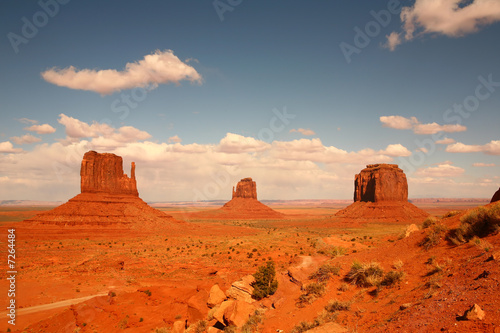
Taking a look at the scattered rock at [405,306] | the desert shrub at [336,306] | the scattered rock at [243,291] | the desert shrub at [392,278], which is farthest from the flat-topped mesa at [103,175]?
the scattered rock at [405,306]

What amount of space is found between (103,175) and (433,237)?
72.2 m

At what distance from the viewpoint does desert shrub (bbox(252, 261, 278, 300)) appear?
12.6 meters

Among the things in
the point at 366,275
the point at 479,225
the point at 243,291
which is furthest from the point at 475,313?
the point at 243,291

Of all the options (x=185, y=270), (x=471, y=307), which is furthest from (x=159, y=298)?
(x=471, y=307)

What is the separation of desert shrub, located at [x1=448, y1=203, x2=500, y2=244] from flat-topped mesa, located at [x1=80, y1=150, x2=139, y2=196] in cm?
7239

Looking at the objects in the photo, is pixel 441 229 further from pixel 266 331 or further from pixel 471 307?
pixel 266 331

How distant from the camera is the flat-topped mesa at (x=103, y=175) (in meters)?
65.4

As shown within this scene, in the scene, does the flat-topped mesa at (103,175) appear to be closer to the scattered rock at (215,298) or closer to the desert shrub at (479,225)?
the scattered rock at (215,298)

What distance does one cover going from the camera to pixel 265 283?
1304 centimetres

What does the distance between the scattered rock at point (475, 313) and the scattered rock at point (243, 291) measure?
8.67 m

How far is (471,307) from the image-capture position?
614cm

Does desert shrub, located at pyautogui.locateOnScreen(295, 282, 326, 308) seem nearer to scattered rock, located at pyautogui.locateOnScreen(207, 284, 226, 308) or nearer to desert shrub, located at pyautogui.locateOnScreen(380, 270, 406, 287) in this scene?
desert shrub, located at pyautogui.locateOnScreen(380, 270, 406, 287)

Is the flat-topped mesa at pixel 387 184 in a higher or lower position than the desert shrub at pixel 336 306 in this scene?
higher

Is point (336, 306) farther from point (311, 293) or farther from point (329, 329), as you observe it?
point (311, 293)
